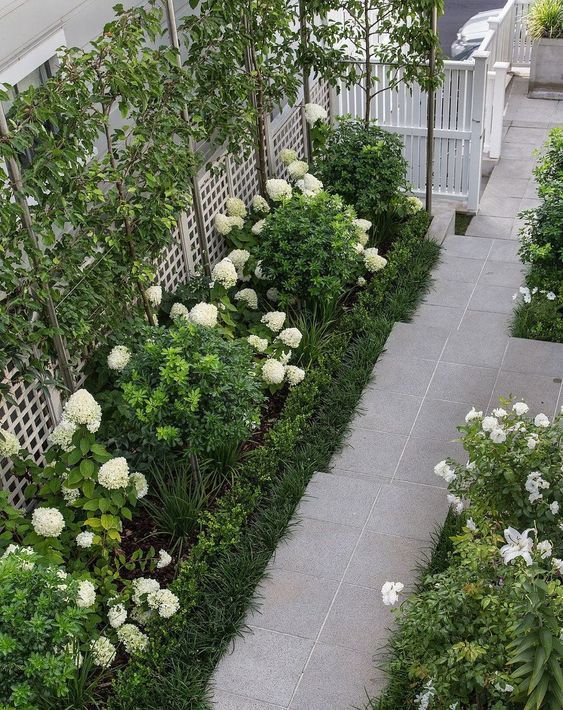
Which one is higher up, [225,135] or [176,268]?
[225,135]

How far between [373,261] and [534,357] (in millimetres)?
1599

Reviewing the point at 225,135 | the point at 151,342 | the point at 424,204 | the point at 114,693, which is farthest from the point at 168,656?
the point at 424,204

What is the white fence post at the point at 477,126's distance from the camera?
847cm

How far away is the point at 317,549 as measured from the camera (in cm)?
535

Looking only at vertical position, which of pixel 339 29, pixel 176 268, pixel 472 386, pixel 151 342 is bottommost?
pixel 472 386

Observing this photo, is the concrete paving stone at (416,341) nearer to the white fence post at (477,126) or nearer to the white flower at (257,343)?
the white flower at (257,343)

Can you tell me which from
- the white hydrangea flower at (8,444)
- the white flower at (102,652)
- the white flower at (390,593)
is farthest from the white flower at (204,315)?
the white flower at (390,593)

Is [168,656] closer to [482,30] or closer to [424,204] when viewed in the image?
[424,204]

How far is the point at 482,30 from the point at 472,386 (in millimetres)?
7437

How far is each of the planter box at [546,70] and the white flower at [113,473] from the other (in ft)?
28.2

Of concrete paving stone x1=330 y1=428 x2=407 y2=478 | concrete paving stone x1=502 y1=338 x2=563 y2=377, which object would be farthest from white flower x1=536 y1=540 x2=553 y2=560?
concrete paving stone x1=502 y1=338 x2=563 y2=377

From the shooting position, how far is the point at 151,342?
16.6ft

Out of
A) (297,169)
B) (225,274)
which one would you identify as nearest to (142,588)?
(225,274)

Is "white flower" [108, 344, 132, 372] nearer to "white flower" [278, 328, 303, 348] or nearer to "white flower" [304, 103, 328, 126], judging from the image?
"white flower" [278, 328, 303, 348]
